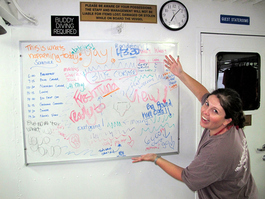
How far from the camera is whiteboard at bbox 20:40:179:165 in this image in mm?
1480

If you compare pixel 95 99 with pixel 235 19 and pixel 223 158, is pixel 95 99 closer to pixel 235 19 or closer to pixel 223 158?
pixel 223 158

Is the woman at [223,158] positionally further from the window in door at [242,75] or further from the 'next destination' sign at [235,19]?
the 'next destination' sign at [235,19]

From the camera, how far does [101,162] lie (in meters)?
1.58

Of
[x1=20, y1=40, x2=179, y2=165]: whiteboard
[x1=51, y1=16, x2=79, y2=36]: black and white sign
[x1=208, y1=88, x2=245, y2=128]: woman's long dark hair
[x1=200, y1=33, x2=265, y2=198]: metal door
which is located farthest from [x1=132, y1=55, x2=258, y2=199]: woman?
[x1=51, y1=16, x2=79, y2=36]: black and white sign

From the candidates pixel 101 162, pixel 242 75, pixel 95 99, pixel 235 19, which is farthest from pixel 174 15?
pixel 101 162

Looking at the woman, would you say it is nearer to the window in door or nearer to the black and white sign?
the window in door

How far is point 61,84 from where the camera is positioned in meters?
1.50

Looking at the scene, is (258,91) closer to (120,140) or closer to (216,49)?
(216,49)

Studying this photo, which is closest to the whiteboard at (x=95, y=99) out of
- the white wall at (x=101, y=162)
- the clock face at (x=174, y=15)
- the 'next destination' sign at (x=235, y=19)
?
the white wall at (x=101, y=162)

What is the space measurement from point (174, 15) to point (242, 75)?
112 centimetres

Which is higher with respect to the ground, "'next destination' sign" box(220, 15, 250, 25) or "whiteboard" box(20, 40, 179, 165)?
"'next destination' sign" box(220, 15, 250, 25)

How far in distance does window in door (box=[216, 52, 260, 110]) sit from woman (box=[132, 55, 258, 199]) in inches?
34.0

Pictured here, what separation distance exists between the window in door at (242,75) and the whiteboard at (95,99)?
0.63 meters

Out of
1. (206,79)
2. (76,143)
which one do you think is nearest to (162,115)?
(206,79)
